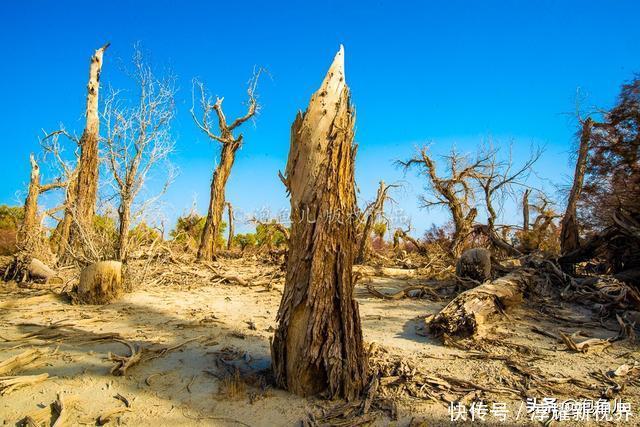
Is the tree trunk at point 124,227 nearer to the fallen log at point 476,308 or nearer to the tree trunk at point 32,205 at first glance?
the tree trunk at point 32,205

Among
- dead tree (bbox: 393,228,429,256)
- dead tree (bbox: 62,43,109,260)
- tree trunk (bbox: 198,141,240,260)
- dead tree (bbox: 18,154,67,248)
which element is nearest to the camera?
dead tree (bbox: 62,43,109,260)

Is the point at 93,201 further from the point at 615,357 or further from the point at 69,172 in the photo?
the point at 615,357

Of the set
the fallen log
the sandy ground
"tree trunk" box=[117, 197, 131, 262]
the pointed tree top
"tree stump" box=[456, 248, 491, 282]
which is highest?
the pointed tree top

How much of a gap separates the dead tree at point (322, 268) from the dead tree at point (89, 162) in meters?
7.15

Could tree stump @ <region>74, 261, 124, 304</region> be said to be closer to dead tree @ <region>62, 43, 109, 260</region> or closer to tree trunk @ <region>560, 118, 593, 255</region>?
dead tree @ <region>62, 43, 109, 260</region>

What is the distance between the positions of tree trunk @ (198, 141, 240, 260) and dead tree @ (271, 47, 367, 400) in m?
10.2

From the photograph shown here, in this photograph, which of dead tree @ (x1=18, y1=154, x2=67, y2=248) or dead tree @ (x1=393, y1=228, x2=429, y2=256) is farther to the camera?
dead tree @ (x1=393, y1=228, x2=429, y2=256)

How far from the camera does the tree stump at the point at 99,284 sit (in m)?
6.68

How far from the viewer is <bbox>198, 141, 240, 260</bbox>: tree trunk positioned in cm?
1311

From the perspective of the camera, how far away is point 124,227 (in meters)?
7.89

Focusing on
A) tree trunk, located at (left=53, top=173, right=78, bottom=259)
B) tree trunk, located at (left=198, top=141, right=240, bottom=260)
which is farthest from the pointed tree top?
tree trunk, located at (left=198, top=141, right=240, bottom=260)

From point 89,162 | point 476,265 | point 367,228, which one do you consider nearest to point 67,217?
point 89,162

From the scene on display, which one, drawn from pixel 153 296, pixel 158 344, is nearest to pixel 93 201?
pixel 153 296

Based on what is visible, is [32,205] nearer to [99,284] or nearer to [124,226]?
[124,226]
